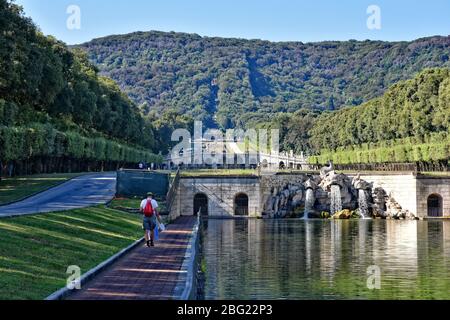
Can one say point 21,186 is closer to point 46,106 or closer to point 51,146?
point 51,146

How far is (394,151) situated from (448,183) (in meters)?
39.6

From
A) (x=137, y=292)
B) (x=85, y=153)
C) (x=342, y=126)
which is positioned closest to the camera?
(x=137, y=292)

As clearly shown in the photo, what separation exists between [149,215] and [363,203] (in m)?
65.2

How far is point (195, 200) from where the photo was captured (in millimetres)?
102438

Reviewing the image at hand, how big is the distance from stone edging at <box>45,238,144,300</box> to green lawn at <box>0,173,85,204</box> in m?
21.4

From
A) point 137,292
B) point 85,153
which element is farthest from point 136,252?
point 85,153

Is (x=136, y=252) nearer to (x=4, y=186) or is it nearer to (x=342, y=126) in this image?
(x=4, y=186)

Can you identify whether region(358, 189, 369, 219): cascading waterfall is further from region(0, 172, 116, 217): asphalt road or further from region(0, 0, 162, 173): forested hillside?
region(0, 0, 162, 173): forested hillside

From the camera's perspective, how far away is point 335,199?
336ft

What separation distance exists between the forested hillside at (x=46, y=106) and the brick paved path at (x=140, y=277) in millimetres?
40923

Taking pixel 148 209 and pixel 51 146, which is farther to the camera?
pixel 51 146
